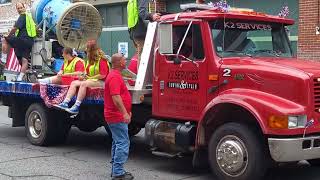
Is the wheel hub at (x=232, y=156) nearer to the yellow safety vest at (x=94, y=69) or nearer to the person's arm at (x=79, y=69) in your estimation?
the yellow safety vest at (x=94, y=69)

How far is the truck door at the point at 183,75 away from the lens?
23.6 feet

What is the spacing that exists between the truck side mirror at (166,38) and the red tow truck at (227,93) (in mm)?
14

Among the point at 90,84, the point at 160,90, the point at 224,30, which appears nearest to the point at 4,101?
the point at 90,84

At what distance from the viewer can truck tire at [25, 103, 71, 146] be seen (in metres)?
9.50

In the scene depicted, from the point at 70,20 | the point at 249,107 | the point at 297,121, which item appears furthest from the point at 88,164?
the point at 70,20

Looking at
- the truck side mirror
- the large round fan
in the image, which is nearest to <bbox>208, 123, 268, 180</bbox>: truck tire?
the truck side mirror

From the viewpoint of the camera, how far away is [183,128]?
729 centimetres

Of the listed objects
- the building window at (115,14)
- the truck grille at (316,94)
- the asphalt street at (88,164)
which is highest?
the building window at (115,14)

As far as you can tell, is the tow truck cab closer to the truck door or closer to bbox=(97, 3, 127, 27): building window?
the truck door

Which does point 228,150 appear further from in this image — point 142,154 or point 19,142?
point 19,142

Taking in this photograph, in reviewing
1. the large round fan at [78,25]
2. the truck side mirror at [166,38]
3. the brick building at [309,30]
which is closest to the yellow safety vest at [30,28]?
the large round fan at [78,25]

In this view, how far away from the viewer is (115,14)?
23.1 meters

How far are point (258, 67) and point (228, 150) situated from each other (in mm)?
1081

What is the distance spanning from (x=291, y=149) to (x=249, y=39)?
1.90m
